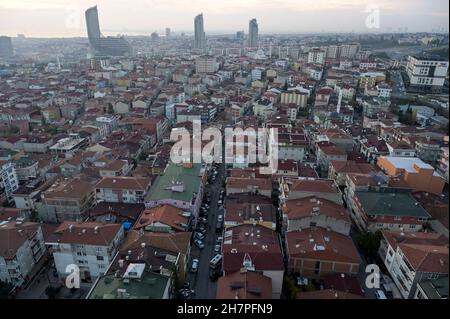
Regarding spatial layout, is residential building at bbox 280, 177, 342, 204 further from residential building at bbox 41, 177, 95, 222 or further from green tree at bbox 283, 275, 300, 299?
residential building at bbox 41, 177, 95, 222

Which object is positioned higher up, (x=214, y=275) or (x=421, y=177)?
(x=421, y=177)

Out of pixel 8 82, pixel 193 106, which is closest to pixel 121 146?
pixel 193 106

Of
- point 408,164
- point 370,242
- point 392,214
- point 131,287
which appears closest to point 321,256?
point 370,242

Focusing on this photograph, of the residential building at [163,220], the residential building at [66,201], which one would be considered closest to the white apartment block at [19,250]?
the residential building at [66,201]

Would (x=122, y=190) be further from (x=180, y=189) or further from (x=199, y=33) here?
(x=199, y=33)

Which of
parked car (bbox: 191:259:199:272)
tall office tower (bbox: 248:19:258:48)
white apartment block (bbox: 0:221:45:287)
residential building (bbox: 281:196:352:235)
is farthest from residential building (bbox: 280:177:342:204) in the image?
tall office tower (bbox: 248:19:258:48)
